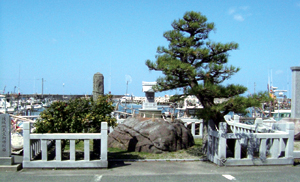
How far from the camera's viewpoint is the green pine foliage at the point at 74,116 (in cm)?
762

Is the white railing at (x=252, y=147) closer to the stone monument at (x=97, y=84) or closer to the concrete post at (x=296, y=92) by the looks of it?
the stone monument at (x=97, y=84)

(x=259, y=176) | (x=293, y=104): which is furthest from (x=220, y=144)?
(x=293, y=104)

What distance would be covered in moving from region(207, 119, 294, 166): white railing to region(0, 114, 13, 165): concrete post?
5.82 m

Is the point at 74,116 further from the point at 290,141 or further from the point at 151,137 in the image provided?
the point at 290,141

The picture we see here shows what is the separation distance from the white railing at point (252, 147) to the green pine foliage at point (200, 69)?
71 cm

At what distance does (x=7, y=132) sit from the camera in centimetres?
692

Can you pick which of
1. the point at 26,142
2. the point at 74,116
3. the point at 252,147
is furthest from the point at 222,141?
the point at 26,142

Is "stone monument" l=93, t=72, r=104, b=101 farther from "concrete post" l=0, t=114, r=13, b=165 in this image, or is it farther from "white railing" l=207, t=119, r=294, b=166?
"white railing" l=207, t=119, r=294, b=166

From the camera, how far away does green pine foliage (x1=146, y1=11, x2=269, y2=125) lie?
7.52 meters

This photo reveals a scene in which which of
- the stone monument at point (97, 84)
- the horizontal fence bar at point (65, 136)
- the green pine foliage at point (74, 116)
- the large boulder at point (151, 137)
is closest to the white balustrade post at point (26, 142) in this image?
the horizontal fence bar at point (65, 136)

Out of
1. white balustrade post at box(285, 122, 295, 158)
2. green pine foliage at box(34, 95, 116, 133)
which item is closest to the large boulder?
green pine foliage at box(34, 95, 116, 133)

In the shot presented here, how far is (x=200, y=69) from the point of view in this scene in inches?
324

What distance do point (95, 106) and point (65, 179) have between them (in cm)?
248

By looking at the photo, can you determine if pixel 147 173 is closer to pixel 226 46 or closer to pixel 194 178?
pixel 194 178
